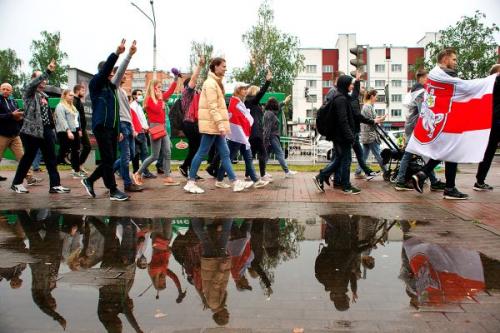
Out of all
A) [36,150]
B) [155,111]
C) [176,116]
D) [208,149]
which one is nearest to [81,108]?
[176,116]

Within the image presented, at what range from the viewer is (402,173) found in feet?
28.5

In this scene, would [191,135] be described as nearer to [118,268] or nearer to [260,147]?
[260,147]

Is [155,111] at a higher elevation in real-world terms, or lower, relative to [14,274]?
higher

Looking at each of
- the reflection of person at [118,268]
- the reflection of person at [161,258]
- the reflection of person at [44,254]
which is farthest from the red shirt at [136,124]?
the reflection of person at [161,258]

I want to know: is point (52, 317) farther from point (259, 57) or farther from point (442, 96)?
point (259, 57)

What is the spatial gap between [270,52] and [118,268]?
52.3 meters

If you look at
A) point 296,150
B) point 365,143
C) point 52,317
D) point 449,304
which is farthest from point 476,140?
point 296,150

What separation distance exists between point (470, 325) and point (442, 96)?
5762mm

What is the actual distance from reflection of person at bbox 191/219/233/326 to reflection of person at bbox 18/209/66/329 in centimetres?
89

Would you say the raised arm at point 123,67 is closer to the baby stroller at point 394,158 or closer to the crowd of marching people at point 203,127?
the crowd of marching people at point 203,127

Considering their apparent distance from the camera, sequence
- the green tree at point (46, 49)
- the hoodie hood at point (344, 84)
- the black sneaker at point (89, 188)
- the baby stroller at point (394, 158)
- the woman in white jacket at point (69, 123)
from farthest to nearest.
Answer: the green tree at point (46, 49) → the woman in white jacket at point (69, 123) → the baby stroller at point (394, 158) → the hoodie hood at point (344, 84) → the black sneaker at point (89, 188)

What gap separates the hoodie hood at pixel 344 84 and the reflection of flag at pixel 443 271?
392 cm

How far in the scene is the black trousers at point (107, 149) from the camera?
7.33 m

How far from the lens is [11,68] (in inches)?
2894
